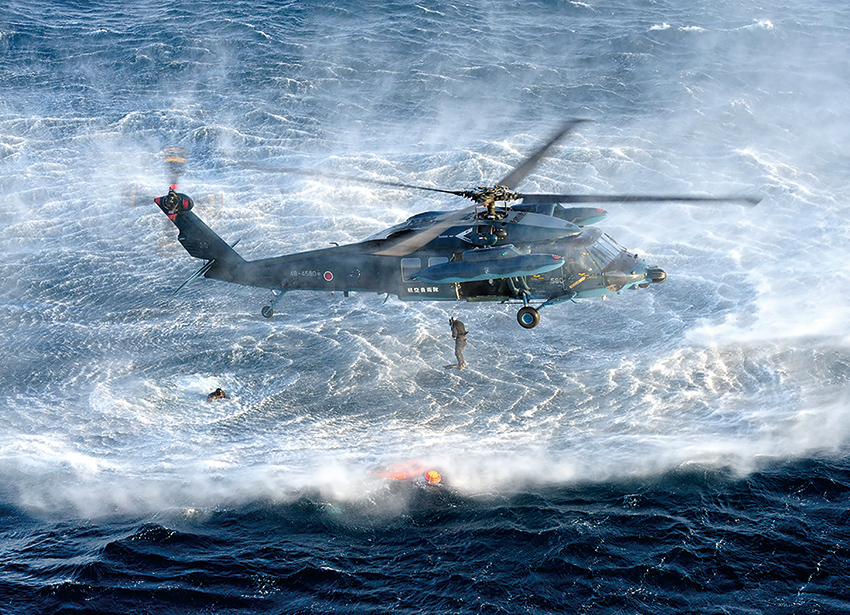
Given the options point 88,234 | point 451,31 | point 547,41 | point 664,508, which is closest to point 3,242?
point 88,234

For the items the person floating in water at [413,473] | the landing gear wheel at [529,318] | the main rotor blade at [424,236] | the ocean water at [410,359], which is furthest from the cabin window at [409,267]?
the person floating in water at [413,473]

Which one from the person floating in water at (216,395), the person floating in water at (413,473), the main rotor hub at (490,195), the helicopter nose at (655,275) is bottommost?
the person floating in water at (413,473)

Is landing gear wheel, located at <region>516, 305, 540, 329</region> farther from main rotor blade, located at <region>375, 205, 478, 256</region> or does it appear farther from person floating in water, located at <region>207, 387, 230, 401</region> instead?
person floating in water, located at <region>207, 387, 230, 401</region>

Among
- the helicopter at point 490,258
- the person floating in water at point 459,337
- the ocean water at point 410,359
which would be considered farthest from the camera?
the person floating in water at point 459,337

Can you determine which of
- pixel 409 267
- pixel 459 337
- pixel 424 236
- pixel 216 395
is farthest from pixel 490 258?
pixel 216 395

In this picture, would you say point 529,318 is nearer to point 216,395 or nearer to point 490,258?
point 490,258

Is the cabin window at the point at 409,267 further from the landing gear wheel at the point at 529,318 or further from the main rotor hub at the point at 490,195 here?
the landing gear wheel at the point at 529,318
